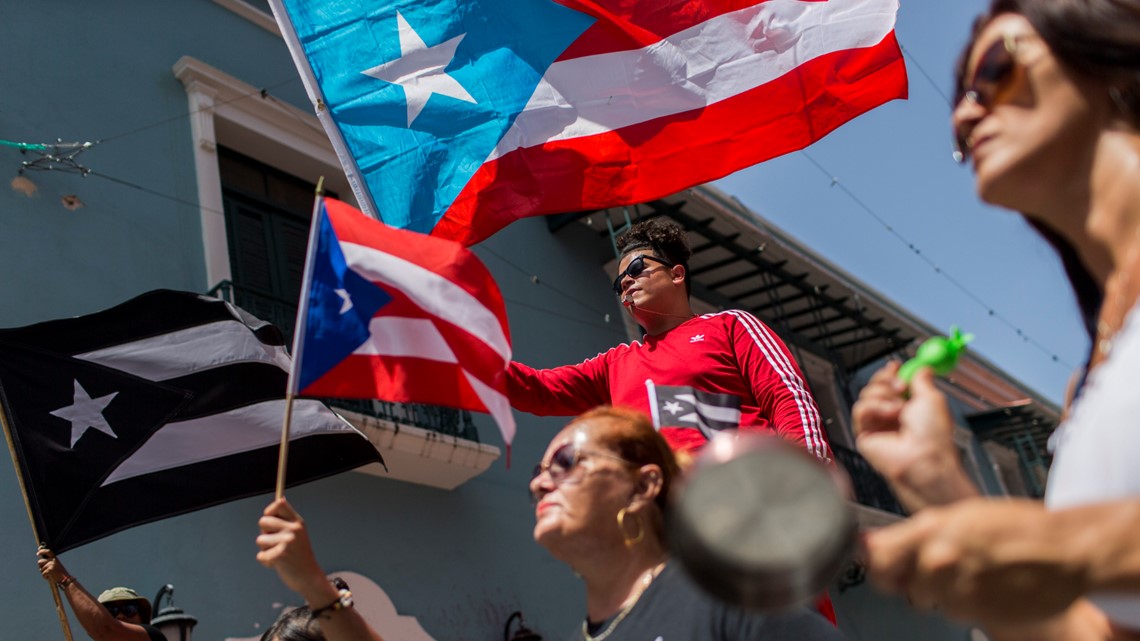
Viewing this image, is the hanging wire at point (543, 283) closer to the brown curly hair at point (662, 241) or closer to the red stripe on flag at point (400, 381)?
the brown curly hair at point (662, 241)

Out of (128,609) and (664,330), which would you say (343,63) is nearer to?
(664,330)

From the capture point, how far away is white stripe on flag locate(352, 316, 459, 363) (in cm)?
291

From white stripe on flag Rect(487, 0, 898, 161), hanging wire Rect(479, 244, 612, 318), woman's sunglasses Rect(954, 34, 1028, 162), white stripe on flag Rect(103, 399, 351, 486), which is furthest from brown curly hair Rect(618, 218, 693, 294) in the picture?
hanging wire Rect(479, 244, 612, 318)

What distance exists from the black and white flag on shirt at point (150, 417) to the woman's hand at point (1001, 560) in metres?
3.74

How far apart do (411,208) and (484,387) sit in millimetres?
1857

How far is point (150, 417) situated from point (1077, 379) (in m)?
3.92

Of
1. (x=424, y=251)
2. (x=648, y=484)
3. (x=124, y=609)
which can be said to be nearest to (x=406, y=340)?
(x=424, y=251)

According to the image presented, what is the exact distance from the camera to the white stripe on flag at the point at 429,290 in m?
2.98

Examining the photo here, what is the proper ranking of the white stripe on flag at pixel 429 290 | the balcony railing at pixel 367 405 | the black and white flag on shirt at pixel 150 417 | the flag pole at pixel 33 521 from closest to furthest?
1. the white stripe on flag at pixel 429 290
2. the flag pole at pixel 33 521
3. the black and white flag on shirt at pixel 150 417
4. the balcony railing at pixel 367 405

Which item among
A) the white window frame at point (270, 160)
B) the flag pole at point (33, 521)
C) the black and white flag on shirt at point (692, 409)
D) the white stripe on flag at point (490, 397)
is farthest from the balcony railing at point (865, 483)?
the white stripe on flag at point (490, 397)

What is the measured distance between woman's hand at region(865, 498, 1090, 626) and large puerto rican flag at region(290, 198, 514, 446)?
5.54 feet

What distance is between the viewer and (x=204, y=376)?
4793mm

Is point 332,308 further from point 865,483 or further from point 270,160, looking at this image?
point 865,483

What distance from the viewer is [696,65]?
16.5 ft
